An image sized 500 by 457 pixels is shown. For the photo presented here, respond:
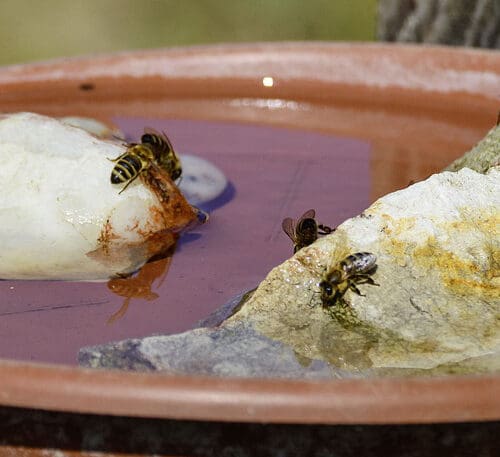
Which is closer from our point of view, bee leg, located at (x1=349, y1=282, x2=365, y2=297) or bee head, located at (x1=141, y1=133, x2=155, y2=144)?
bee leg, located at (x1=349, y1=282, x2=365, y2=297)

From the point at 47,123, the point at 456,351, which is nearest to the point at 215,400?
the point at 456,351

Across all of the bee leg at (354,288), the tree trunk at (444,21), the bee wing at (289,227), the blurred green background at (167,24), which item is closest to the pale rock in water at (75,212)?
the bee wing at (289,227)

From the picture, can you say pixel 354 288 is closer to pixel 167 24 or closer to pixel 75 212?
pixel 75 212

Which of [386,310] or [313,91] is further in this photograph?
[313,91]

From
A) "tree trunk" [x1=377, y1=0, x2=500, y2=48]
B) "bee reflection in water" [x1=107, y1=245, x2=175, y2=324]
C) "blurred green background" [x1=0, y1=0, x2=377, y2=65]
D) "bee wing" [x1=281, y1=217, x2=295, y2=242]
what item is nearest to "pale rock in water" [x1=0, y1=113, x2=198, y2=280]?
"bee reflection in water" [x1=107, y1=245, x2=175, y2=324]

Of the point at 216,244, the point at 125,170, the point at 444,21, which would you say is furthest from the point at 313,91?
the point at 125,170

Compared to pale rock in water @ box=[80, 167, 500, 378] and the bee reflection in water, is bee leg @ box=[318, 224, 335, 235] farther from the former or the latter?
the bee reflection in water
